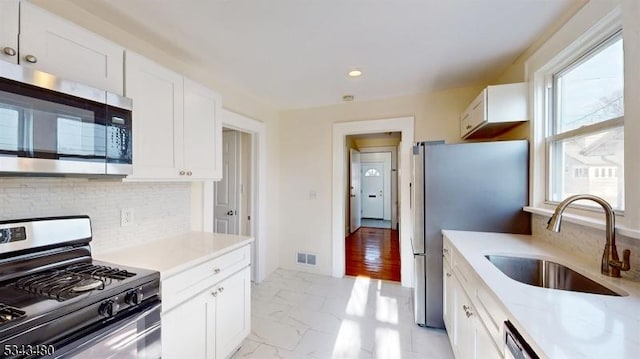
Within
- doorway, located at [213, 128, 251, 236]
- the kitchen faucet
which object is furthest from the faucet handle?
doorway, located at [213, 128, 251, 236]

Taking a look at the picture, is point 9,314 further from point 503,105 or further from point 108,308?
point 503,105

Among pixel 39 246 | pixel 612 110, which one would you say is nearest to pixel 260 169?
pixel 39 246

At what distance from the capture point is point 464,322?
156 cm

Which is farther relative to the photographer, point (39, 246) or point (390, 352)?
point (390, 352)

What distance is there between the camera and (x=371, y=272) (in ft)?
12.3

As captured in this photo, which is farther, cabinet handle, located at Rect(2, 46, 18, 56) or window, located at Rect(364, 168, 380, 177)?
window, located at Rect(364, 168, 380, 177)

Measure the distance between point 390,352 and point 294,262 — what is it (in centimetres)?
199

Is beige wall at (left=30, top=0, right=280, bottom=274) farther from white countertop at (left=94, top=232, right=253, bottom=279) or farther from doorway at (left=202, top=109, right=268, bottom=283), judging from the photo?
white countertop at (left=94, top=232, right=253, bottom=279)

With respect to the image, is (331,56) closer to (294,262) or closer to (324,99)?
(324,99)

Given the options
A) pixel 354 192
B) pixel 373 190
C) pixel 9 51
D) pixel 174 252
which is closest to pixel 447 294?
pixel 174 252

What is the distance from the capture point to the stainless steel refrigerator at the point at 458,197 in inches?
81.6

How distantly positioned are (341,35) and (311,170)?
81.5 inches

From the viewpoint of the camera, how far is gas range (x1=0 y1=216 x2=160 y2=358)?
868mm

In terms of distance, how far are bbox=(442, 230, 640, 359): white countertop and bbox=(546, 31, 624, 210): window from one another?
508 mm
